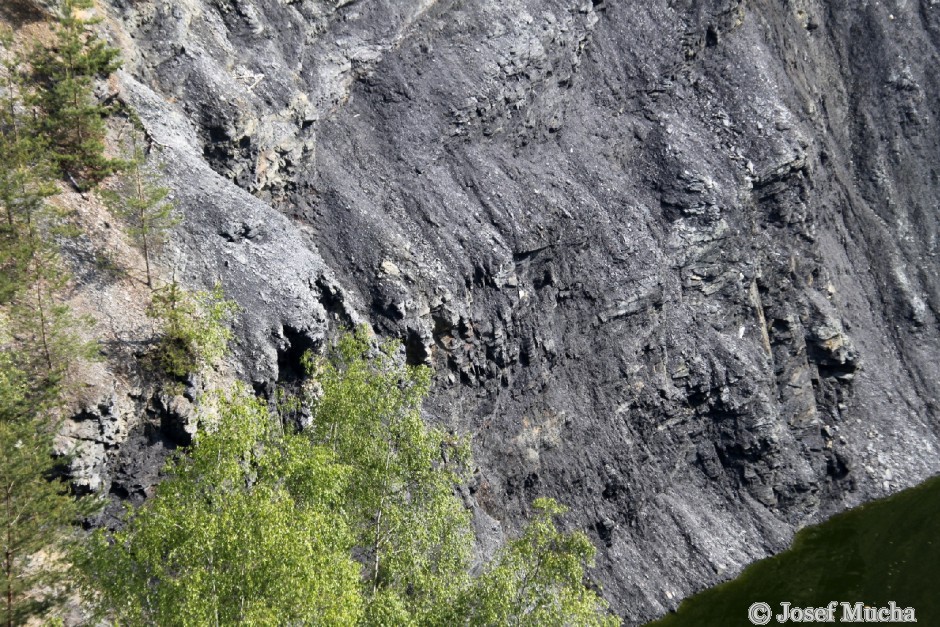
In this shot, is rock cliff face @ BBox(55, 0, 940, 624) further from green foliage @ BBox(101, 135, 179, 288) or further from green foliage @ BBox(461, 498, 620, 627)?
green foliage @ BBox(461, 498, 620, 627)

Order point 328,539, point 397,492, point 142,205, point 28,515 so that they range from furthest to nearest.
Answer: point 142,205, point 397,492, point 328,539, point 28,515

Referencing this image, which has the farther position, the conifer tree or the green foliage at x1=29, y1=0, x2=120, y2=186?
the green foliage at x1=29, y1=0, x2=120, y2=186

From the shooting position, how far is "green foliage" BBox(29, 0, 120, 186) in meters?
22.0

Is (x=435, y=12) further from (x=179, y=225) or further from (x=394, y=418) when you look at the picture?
(x=394, y=418)

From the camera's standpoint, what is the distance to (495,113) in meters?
35.7

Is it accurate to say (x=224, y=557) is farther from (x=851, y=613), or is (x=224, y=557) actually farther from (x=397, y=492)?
(x=851, y=613)

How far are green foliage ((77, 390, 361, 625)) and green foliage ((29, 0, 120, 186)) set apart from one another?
1042 centimetres

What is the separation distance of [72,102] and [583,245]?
20.3m

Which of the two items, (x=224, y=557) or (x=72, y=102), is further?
(x=72, y=102)

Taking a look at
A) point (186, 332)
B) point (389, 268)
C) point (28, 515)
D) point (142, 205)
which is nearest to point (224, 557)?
point (28, 515)

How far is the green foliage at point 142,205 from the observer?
72.5ft

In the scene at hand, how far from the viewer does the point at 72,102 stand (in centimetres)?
2209

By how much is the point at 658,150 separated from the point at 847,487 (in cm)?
1791

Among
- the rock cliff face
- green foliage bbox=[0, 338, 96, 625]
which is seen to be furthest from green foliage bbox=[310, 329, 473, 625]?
green foliage bbox=[0, 338, 96, 625]
